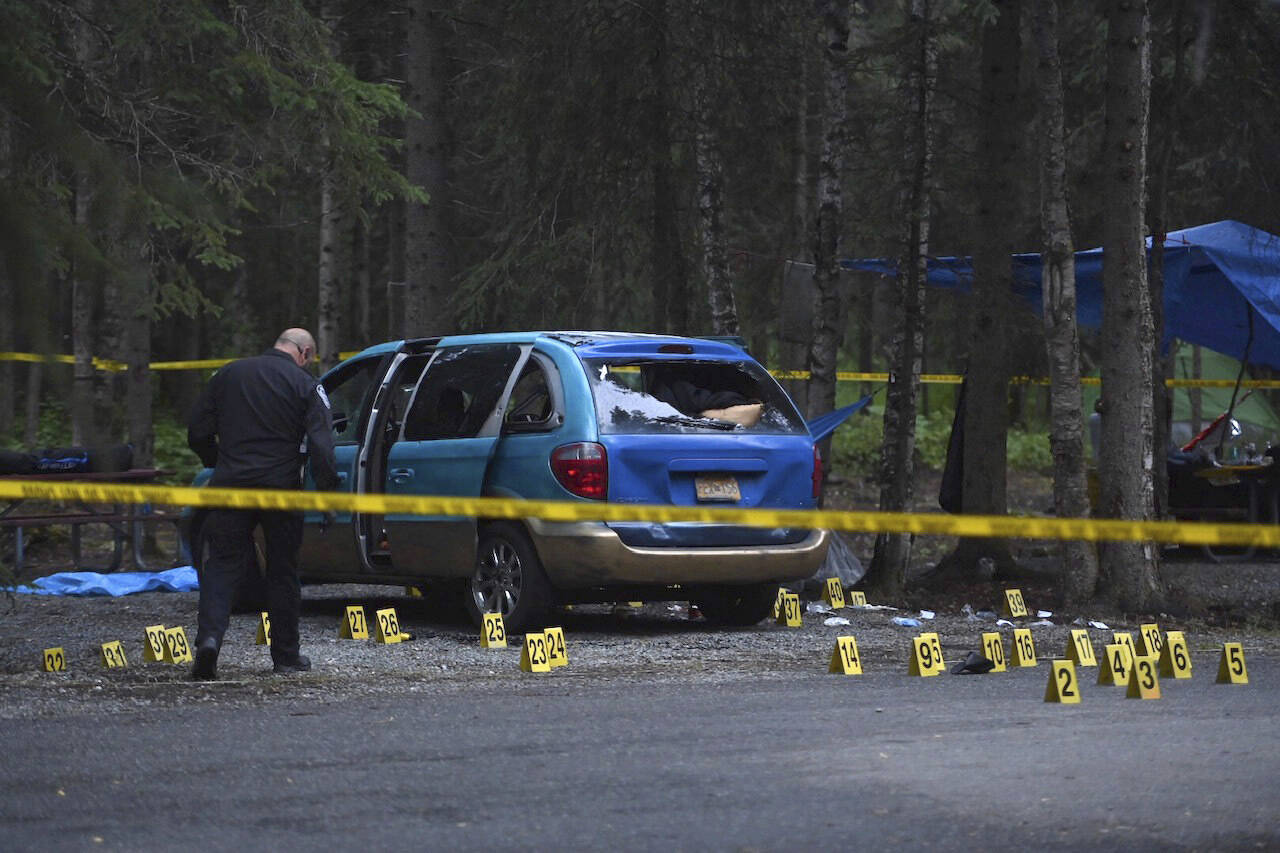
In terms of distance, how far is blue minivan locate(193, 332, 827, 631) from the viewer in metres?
10.9

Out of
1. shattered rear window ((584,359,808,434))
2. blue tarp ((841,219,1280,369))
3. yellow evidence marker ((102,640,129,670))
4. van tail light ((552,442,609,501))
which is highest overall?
blue tarp ((841,219,1280,369))

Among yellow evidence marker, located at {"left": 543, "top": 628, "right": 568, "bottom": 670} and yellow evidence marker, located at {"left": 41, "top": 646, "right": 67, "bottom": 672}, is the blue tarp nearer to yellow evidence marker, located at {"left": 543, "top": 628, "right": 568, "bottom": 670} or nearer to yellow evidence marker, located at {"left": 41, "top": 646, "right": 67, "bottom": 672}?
yellow evidence marker, located at {"left": 543, "top": 628, "right": 568, "bottom": 670}

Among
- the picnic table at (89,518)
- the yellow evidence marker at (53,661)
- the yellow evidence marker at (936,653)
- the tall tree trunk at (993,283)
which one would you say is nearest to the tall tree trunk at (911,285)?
the tall tree trunk at (993,283)

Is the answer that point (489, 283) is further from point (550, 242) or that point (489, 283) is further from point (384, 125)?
point (384, 125)

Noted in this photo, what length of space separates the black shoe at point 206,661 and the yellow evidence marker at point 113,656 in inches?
31.7

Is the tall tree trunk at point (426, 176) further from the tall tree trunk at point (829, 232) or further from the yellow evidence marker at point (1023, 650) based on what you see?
the yellow evidence marker at point (1023, 650)

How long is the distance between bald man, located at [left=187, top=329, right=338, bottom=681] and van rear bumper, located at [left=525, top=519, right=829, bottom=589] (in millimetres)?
1636

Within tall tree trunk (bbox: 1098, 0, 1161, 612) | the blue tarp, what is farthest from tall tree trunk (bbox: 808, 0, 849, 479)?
tall tree trunk (bbox: 1098, 0, 1161, 612)

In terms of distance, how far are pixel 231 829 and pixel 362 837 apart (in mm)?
431

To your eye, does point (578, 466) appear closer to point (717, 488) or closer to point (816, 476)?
point (717, 488)

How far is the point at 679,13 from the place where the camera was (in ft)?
58.8

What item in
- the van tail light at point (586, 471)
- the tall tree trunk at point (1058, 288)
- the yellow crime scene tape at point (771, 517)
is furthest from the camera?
the tall tree trunk at point (1058, 288)

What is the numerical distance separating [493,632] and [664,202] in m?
8.64

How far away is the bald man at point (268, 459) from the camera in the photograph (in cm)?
955
